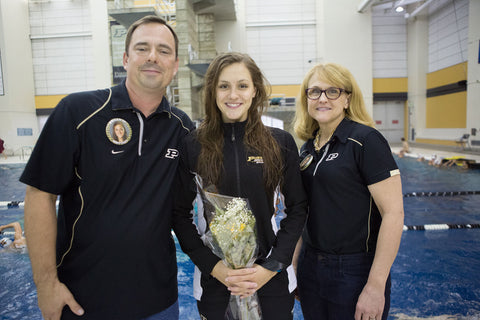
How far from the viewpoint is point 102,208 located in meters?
1.51

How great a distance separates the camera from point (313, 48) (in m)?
22.4

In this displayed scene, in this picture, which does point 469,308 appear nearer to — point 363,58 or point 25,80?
point 363,58

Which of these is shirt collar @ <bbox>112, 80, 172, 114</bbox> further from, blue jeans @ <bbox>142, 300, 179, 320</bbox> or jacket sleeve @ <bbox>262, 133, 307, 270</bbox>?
blue jeans @ <bbox>142, 300, 179, 320</bbox>

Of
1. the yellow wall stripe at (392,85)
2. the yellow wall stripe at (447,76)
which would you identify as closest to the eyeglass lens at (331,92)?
the yellow wall stripe at (447,76)

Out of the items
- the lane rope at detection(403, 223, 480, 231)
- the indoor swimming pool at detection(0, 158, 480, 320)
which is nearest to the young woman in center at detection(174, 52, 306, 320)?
the indoor swimming pool at detection(0, 158, 480, 320)

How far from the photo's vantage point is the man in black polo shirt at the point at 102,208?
1.45 meters

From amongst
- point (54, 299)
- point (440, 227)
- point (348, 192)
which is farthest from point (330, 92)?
point (440, 227)

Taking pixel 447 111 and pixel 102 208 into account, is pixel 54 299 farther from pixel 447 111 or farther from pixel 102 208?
Result: pixel 447 111

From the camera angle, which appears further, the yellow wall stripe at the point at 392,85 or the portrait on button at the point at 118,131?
the yellow wall stripe at the point at 392,85

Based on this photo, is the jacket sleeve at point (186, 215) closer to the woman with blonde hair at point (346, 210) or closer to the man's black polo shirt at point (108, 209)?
the man's black polo shirt at point (108, 209)

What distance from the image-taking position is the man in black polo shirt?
1.45 metres

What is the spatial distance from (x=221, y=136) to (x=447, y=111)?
22.2m

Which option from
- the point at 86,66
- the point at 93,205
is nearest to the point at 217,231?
the point at 93,205

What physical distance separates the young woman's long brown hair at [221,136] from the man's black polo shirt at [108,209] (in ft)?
0.72
